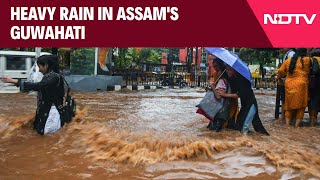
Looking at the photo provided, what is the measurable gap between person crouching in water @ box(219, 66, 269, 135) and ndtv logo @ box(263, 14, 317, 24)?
1845 mm

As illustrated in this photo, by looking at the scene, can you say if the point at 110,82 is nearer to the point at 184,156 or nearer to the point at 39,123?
the point at 39,123

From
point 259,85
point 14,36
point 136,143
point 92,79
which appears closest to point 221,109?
point 136,143

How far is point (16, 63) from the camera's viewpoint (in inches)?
879

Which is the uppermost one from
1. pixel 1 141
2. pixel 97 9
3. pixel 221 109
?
pixel 97 9

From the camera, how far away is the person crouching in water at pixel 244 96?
19.4 feet

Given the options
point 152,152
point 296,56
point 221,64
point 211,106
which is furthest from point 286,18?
point 152,152

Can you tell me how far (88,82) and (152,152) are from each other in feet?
37.4

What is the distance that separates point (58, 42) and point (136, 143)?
9.28ft

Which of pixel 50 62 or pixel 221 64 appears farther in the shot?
pixel 221 64

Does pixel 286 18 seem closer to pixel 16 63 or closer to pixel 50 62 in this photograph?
pixel 50 62

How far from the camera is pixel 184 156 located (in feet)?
15.0

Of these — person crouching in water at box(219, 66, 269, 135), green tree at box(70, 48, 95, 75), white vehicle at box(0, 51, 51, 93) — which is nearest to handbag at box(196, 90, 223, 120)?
person crouching in water at box(219, 66, 269, 135)

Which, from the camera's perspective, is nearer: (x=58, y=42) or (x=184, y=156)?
(x=184, y=156)

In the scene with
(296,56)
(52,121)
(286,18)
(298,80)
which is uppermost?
(286,18)
